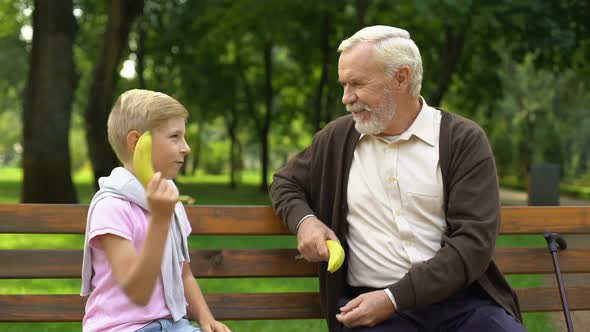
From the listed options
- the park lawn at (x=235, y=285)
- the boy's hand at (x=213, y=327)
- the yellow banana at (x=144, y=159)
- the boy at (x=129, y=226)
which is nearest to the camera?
the yellow banana at (x=144, y=159)

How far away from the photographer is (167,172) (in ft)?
9.30

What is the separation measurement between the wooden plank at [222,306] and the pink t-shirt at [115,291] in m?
1.13

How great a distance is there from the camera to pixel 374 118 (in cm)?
349

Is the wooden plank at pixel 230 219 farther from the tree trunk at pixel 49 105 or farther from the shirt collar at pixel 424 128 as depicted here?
the tree trunk at pixel 49 105

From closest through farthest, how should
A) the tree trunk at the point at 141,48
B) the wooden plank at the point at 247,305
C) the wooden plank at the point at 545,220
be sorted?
the wooden plank at the point at 247,305 < the wooden plank at the point at 545,220 < the tree trunk at the point at 141,48

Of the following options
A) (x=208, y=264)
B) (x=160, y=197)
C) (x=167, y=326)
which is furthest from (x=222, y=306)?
(x=160, y=197)

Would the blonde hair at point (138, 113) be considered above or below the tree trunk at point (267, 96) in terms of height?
above

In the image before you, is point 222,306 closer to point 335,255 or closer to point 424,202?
point 335,255

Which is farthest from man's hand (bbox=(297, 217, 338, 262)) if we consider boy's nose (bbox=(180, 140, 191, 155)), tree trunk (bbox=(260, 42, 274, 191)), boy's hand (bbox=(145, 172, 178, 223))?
tree trunk (bbox=(260, 42, 274, 191))

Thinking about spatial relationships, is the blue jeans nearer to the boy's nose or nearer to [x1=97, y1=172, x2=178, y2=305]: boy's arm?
[x1=97, y1=172, x2=178, y2=305]: boy's arm

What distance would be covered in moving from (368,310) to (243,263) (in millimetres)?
942

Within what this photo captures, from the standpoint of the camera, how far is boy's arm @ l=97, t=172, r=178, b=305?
2330mm

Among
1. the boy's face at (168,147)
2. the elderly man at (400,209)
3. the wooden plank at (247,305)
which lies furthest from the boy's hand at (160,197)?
the wooden plank at (247,305)

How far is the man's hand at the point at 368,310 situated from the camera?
128 inches
